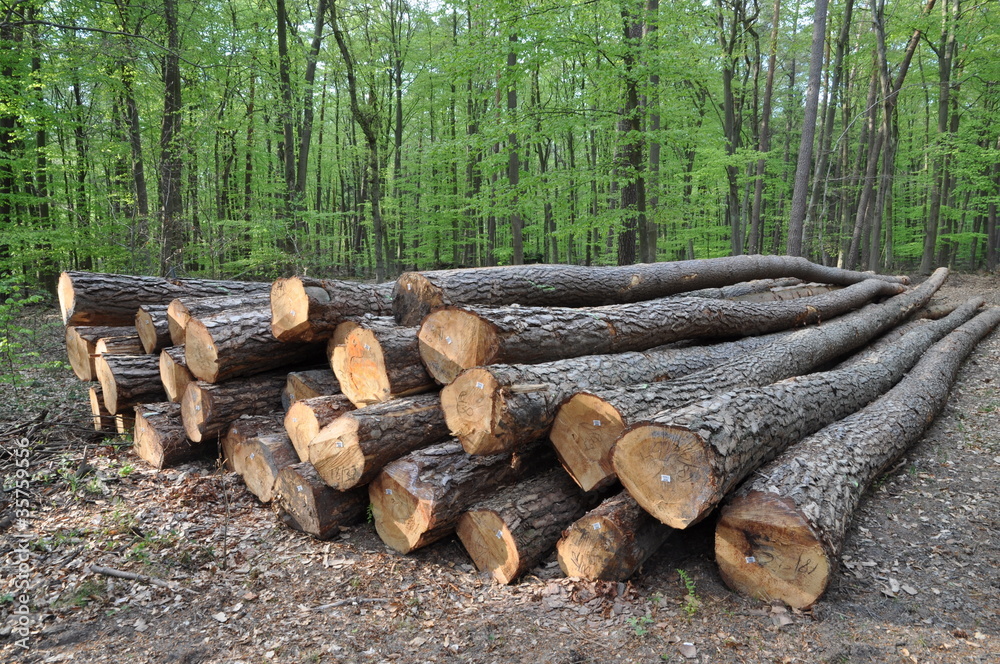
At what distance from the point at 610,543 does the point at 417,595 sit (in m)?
1.15

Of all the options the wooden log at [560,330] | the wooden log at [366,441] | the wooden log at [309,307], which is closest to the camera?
the wooden log at [366,441]

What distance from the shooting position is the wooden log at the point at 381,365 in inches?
139

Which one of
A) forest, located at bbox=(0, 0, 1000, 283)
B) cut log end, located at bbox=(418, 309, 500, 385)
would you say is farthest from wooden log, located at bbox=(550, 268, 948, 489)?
forest, located at bbox=(0, 0, 1000, 283)

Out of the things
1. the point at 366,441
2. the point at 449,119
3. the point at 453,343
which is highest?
the point at 449,119

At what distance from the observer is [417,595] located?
2.84m

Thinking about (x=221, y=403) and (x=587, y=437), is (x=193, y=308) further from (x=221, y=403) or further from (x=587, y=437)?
(x=587, y=437)

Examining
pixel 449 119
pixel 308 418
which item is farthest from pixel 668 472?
pixel 449 119

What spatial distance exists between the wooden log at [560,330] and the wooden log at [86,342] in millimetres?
3656

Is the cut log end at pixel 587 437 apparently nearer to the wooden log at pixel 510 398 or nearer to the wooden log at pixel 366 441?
the wooden log at pixel 510 398

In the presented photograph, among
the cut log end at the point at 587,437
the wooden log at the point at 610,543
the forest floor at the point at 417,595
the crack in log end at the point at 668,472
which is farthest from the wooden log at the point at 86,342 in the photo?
the crack in log end at the point at 668,472

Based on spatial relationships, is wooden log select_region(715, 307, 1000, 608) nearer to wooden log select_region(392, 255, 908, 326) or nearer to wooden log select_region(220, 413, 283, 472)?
wooden log select_region(392, 255, 908, 326)

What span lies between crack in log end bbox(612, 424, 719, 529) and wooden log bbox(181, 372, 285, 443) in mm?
3141

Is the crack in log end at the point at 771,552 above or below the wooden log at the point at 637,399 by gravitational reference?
below

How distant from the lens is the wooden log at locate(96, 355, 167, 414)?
14.7 feet
